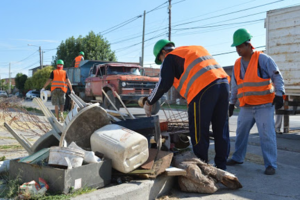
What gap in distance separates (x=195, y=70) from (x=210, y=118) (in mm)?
606

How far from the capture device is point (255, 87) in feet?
13.9

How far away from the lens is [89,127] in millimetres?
3553

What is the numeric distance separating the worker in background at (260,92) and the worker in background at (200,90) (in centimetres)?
67

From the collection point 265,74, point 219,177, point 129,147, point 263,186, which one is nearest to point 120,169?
point 129,147

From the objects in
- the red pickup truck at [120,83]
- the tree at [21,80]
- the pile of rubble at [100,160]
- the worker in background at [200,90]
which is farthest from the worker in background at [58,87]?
the tree at [21,80]

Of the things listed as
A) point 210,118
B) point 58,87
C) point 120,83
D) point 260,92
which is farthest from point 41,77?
point 210,118

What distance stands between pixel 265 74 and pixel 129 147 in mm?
2336

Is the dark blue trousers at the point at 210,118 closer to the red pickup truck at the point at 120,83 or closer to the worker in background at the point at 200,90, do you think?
the worker in background at the point at 200,90

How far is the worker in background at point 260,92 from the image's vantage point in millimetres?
4082

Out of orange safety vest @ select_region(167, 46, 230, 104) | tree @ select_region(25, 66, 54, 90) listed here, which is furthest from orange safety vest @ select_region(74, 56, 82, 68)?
tree @ select_region(25, 66, 54, 90)

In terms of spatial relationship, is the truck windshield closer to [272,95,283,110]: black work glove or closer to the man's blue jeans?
the man's blue jeans

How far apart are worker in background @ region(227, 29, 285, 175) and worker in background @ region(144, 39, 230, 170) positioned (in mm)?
674

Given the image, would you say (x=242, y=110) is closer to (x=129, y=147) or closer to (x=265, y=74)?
(x=265, y=74)

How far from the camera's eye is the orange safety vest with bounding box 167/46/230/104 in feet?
11.8
